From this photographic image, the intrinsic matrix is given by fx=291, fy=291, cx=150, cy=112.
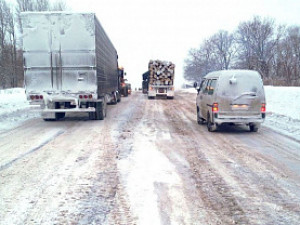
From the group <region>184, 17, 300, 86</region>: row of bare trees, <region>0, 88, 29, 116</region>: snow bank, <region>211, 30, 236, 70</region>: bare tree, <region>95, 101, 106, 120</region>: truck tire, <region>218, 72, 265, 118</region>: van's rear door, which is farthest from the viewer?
<region>211, 30, 236, 70</region>: bare tree

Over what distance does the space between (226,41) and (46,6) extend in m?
47.6

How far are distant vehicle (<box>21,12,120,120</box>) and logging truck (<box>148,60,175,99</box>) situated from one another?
17.3m

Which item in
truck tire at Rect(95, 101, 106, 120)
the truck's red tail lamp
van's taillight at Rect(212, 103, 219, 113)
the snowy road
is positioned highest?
the truck's red tail lamp

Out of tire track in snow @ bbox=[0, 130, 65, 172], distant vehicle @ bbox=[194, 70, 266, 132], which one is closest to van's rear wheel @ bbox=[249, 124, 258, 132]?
distant vehicle @ bbox=[194, 70, 266, 132]

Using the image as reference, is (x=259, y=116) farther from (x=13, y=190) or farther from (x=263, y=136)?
(x=13, y=190)

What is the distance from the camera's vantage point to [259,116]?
9844 millimetres

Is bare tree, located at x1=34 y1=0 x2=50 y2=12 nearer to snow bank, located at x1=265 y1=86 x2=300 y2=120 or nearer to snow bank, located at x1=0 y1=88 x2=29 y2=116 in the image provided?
snow bank, located at x1=0 y1=88 x2=29 y2=116

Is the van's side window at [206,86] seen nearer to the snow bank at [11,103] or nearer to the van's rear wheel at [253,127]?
the van's rear wheel at [253,127]

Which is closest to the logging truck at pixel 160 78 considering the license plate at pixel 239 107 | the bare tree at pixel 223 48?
the license plate at pixel 239 107

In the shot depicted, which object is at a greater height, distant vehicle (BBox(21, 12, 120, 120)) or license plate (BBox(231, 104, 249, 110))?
distant vehicle (BBox(21, 12, 120, 120))

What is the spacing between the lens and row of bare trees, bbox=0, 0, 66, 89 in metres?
45.2

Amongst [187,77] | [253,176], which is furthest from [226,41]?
[253,176]

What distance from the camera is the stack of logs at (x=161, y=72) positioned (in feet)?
94.1

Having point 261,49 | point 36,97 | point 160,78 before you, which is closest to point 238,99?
point 36,97
